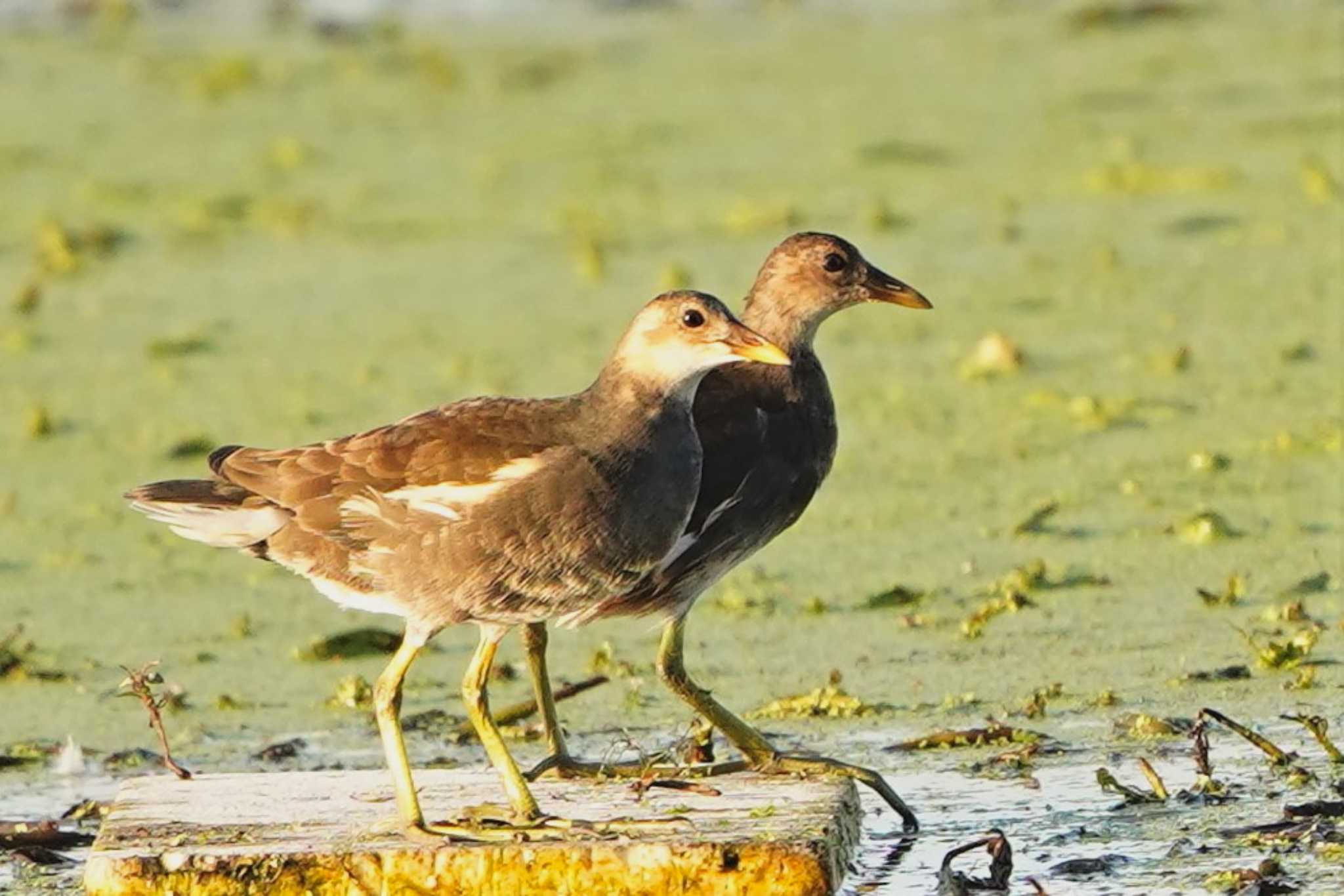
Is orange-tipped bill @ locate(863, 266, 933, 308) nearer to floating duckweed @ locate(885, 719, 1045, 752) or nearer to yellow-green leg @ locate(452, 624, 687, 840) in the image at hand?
floating duckweed @ locate(885, 719, 1045, 752)

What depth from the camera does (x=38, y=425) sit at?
9.49m

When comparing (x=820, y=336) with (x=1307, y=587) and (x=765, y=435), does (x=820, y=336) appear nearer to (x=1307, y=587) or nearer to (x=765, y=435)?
(x=1307, y=587)

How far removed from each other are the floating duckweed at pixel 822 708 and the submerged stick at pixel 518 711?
393 mm

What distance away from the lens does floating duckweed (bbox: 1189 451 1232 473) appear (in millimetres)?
8070

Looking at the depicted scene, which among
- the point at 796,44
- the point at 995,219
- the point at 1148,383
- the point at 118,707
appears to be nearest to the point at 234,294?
the point at 995,219

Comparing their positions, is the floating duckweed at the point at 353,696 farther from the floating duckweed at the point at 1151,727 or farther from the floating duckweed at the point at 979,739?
the floating duckweed at the point at 1151,727

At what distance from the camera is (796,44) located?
16.4 m

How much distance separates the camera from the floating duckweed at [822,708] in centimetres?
637

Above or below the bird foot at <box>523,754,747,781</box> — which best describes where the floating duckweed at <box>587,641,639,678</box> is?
above

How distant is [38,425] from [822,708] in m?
4.02

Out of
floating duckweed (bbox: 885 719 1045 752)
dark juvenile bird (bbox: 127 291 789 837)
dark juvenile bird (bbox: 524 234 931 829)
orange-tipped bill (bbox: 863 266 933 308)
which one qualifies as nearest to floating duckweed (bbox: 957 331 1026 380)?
orange-tipped bill (bbox: 863 266 933 308)

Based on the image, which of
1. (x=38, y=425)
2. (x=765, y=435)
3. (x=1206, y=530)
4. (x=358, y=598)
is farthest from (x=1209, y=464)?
(x=38, y=425)

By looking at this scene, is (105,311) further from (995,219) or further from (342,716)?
(342,716)

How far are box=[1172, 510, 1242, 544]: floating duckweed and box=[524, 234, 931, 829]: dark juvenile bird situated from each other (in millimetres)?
1539
